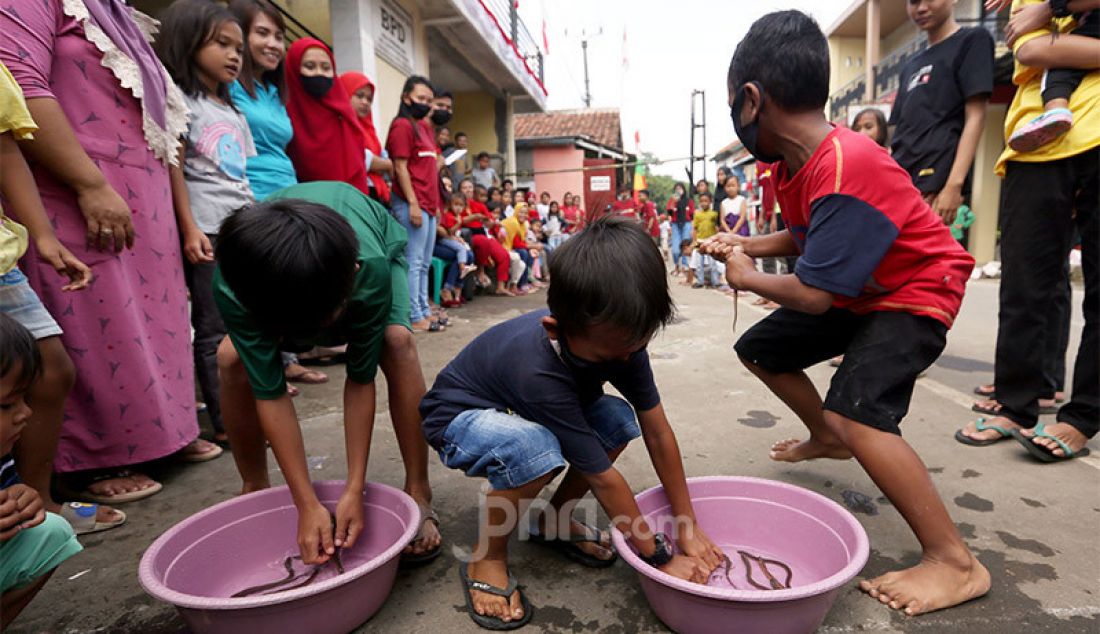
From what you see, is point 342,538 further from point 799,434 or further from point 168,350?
point 799,434

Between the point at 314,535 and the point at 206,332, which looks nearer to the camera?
the point at 314,535

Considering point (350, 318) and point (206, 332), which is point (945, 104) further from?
point (206, 332)

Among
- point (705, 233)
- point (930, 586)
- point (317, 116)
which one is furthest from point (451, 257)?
point (930, 586)

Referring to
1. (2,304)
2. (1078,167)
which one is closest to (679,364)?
(1078,167)

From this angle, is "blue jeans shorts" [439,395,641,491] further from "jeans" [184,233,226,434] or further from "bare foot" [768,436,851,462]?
"jeans" [184,233,226,434]

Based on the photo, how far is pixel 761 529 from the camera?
5.28 feet

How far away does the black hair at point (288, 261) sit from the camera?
113 centimetres

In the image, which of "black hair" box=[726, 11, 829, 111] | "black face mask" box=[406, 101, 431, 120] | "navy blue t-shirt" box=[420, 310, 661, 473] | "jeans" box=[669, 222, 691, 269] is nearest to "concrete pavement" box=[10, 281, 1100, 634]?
"navy blue t-shirt" box=[420, 310, 661, 473]

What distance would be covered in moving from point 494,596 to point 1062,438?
1916 millimetres

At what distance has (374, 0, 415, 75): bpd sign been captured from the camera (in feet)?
18.7

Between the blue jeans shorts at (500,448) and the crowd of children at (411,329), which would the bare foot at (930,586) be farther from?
the blue jeans shorts at (500,448)

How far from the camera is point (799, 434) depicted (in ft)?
7.70

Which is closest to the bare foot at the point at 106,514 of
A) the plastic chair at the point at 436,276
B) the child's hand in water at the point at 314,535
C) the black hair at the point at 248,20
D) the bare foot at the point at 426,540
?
the child's hand in water at the point at 314,535

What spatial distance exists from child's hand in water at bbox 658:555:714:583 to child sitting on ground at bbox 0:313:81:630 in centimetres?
119
